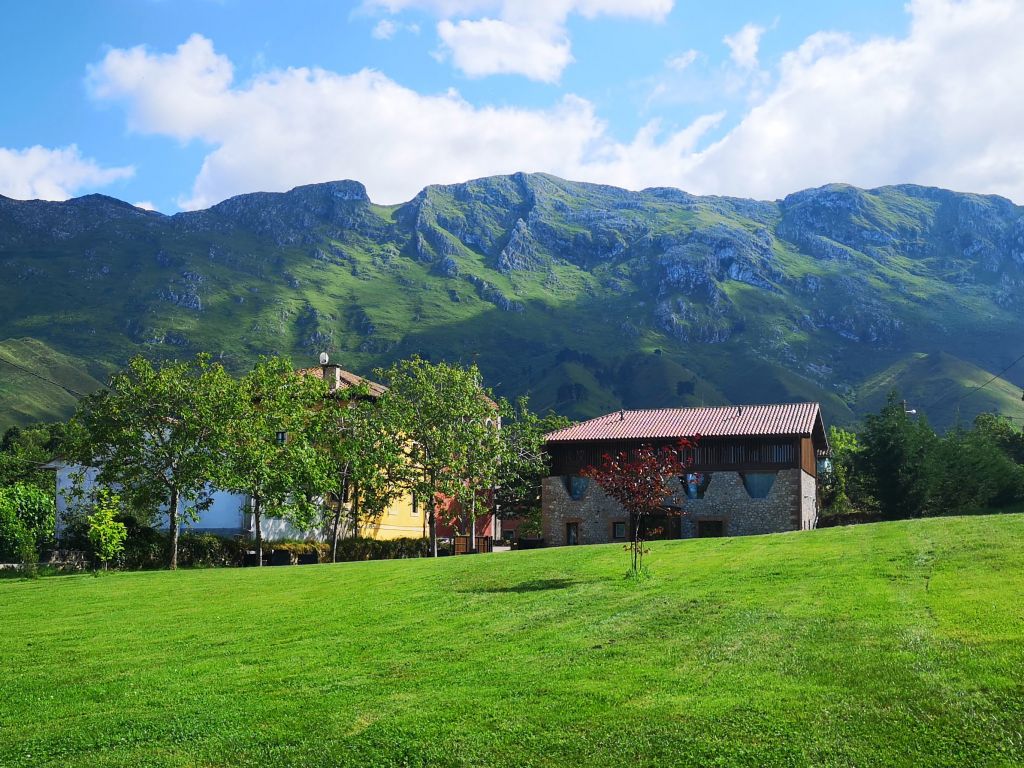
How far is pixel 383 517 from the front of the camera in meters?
60.5

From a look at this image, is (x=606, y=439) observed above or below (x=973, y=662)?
above

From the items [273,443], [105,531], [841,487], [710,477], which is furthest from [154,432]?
[841,487]

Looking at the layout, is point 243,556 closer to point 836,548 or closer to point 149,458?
point 149,458

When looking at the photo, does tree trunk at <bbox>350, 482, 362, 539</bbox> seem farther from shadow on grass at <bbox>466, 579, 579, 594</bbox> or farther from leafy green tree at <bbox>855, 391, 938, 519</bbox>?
leafy green tree at <bbox>855, 391, 938, 519</bbox>

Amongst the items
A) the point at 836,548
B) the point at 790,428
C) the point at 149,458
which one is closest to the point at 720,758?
the point at 836,548

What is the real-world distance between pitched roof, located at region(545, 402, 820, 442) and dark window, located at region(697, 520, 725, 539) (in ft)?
18.0

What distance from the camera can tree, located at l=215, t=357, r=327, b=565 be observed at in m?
44.5

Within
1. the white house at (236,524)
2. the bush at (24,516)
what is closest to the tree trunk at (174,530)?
the bush at (24,516)

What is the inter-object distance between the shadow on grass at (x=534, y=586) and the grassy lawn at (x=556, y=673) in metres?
0.23

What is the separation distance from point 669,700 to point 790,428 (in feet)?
153

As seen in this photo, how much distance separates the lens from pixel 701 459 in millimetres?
57875

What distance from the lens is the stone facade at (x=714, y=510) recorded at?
55.9 metres

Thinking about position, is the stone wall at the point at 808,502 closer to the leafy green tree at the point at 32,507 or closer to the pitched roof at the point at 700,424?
the pitched roof at the point at 700,424

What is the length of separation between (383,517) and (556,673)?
156 feet
